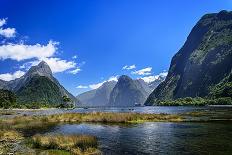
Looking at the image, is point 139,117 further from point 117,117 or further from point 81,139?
point 81,139

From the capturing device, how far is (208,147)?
45.8m

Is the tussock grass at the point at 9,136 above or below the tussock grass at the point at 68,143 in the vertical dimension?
above

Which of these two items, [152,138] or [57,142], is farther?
[152,138]

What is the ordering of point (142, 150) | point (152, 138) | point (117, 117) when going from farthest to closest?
point (117, 117)
point (152, 138)
point (142, 150)

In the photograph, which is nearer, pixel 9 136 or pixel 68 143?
pixel 68 143

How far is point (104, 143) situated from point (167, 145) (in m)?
10.0

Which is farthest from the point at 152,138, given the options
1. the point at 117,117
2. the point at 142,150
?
the point at 117,117

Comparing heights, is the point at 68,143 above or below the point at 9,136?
below

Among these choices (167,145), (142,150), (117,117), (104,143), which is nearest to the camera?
(142,150)

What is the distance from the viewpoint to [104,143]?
52.0 meters

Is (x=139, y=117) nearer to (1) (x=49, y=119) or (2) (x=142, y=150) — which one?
(1) (x=49, y=119)

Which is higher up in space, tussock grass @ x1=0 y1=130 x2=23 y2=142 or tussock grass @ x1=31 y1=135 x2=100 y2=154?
tussock grass @ x1=0 y1=130 x2=23 y2=142

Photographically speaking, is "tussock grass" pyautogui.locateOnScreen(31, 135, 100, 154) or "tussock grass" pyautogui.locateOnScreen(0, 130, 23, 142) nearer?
"tussock grass" pyautogui.locateOnScreen(31, 135, 100, 154)

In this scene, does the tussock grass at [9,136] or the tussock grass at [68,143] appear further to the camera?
the tussock grass at [9,136]
